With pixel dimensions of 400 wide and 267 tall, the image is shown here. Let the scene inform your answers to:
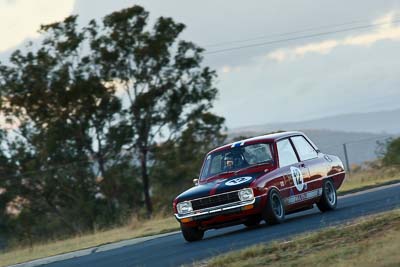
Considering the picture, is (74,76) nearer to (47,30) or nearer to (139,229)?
(47,30)

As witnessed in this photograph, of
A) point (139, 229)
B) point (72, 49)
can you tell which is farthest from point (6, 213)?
point (139, 229)

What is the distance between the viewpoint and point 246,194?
55.9ft

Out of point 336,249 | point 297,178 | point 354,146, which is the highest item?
point 354,146

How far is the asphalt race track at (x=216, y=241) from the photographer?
15.1m

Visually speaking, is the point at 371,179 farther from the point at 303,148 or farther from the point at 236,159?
the point at 236,159

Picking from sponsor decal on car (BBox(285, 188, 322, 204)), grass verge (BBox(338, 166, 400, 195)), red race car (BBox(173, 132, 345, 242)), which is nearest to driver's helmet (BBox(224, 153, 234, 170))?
red race car (BBox(173, 132, 345, 242))

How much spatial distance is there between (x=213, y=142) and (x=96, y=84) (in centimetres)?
633

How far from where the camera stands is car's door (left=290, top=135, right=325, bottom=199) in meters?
18.8

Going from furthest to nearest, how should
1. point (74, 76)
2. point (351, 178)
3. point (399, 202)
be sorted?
point (74, 76), point (351, 178), point (399, 202)

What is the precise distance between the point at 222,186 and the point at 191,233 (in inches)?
41.4

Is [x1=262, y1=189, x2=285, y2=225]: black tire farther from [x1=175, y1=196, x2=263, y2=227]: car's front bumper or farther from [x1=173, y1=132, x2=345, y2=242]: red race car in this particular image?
[x1=175, y1=196, x2=263, y2=227]: car's front bumper

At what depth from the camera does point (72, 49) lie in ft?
148

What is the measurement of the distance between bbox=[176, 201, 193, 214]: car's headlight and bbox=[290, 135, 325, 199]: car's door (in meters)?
2.40

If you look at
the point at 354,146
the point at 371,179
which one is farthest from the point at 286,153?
the point at 354,146
